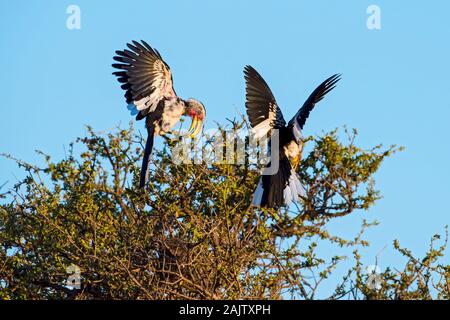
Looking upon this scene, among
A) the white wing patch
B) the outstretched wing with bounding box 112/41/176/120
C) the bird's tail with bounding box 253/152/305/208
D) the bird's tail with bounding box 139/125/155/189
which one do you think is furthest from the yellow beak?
the white wing patch

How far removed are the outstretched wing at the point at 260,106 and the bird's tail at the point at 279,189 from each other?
2.37 ft

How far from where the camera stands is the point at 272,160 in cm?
1045

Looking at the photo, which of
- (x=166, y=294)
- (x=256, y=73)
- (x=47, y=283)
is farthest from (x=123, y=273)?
(x=256, y=73)

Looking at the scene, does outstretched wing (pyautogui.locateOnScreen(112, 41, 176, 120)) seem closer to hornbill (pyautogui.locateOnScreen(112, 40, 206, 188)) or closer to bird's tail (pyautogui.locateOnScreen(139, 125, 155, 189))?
hornbill (pyautogui.locateOnScreen(112, 40, 206, 188))

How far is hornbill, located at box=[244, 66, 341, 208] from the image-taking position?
32.4 feet

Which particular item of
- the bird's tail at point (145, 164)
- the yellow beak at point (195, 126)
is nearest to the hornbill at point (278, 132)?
the yellow beak at point (195, 126)

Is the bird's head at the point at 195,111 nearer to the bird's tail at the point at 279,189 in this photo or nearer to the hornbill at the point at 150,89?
the hornbill at the point at 150,89

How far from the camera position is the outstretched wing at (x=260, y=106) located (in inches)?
439

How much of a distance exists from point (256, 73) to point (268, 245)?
2.66m

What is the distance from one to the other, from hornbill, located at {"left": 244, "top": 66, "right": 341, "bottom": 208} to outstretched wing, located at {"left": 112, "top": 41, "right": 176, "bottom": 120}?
100cm

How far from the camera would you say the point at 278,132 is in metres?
11.2

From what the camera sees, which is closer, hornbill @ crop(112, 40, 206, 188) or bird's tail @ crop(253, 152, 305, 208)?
bird's tail @ crop(253, 152, 305, 208)

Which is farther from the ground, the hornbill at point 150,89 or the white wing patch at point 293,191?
the hornbill at point 150,89

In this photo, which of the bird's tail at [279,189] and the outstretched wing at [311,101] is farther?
the outstretched wing at [311,101]
